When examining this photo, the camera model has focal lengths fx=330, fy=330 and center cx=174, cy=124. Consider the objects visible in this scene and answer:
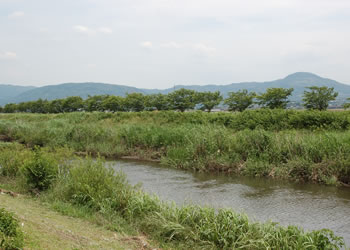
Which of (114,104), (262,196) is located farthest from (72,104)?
(262,196)

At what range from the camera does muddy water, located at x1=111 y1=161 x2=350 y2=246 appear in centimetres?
1055

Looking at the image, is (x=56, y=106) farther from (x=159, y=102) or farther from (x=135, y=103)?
(x=159, y=102)

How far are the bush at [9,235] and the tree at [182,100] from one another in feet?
143

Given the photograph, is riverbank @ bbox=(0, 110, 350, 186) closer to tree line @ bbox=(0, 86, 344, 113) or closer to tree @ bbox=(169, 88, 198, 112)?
tree line @ bbox=(0, 86, 344, 113)

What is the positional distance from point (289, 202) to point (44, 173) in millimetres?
8922

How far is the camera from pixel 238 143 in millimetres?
18375

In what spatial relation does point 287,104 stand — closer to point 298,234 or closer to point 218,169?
point 218,169

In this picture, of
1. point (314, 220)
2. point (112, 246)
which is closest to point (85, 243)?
point (112, 246)

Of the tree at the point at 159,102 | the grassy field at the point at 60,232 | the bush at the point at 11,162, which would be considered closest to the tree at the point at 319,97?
the bush at the point at 11,162

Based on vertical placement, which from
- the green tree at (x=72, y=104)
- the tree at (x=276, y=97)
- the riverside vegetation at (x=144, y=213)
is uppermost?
the tree at (x=276, y=97)

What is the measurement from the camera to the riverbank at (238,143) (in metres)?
15.5

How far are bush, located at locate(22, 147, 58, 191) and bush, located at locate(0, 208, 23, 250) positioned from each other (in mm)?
5887

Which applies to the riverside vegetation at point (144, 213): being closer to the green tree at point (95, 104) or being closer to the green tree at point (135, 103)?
the green tree at point (135, 103)

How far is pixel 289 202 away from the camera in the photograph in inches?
486
